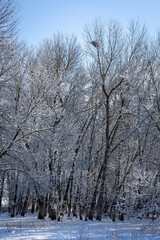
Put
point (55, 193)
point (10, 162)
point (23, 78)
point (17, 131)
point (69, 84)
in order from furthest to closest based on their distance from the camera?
point (69, 84), point (55, 193), point (23, 78), point (10, 162), point (17, 131)

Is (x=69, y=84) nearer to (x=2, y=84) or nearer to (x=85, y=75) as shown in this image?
(x=85, y=75)

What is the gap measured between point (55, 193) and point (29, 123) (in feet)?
18.2

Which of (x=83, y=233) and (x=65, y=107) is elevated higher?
(x=65, y=107)

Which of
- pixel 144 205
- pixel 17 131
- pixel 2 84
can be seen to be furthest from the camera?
pixel 17 131

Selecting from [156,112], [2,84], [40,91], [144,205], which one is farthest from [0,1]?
[144,205]

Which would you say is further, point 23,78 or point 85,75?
point 85,75

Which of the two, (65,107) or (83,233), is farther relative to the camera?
(65,107)

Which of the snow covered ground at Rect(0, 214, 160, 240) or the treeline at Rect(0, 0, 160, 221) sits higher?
the treeline at Rect(0, 0, 160, 221)

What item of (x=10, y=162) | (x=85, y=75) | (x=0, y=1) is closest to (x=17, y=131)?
Answer: (x=10, y=162)

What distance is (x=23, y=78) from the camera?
37.2 ft

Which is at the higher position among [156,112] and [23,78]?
[23,78]

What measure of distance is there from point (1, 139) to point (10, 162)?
115 centimetres

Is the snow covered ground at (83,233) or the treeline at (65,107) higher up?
the treeline at (65,107)

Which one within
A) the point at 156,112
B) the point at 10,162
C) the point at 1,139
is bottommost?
the point at 10,162
